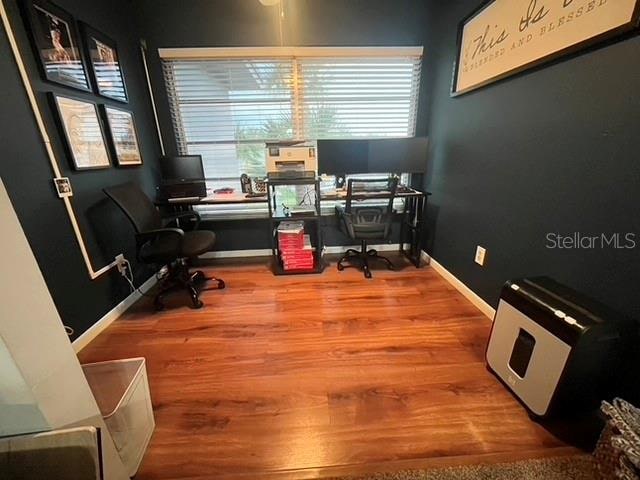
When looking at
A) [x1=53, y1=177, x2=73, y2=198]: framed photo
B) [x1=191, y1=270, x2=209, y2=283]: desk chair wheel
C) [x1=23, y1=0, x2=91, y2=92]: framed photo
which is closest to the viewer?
[x1=23, y1=0, x2=91, y2=92]: framed photo

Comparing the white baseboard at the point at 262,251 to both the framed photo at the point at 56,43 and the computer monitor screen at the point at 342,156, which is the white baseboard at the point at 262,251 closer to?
the computer monitor screen at the point at 342,156

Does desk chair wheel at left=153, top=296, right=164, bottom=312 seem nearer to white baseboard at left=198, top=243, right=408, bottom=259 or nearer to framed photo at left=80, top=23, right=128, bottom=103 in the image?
white baseboard at left=198, top=243, right=408, bottom=259

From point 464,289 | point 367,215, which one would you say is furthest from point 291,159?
point 464,289

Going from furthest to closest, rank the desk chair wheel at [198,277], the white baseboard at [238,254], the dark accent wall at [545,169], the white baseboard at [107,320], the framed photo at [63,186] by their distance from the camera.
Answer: the white baseboard at [238,254] → the desk chair wheel at [198,277] → the white baseboard at [107,320] → the framed photo at [63,186] → the dark accent wall at [545,169]

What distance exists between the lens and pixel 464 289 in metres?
2.22

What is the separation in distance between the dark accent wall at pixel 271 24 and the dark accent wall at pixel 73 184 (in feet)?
0.72

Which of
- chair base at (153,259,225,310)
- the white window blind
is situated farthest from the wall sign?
chair base at (153,259,225,310)

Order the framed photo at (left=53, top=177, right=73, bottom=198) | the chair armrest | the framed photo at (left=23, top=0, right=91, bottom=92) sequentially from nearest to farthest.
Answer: the framed photo at (left=23, top=0, right=91, bottom=92) → the framed photo at (left=53, top=177, right=73, bottom=198) → the chair armrest

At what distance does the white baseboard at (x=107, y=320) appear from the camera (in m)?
1.71

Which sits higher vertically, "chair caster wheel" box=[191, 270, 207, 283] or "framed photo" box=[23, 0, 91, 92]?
"framed photo" box=[23, 0, 91, 92]

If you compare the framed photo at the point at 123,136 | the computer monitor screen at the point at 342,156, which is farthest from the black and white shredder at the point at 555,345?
the framed photo at the point at 123,136

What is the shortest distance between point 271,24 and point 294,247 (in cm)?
211

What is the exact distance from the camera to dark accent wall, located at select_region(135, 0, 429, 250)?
2375 mm

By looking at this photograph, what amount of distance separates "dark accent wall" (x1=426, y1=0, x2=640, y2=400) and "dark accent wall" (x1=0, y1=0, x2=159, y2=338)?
9.26 feet
